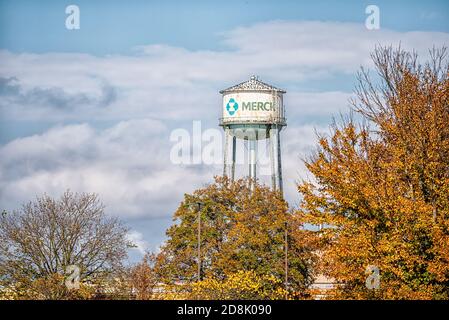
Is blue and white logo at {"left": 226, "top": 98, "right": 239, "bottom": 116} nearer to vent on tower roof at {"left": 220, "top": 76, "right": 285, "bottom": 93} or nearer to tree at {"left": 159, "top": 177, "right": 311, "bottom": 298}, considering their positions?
vent on tower roof at {"left": 220, "top": 76, "right": 285, "bottom": 93}

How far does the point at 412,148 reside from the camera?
138 feet

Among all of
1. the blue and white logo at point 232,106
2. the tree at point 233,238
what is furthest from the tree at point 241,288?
the blue and white logo at point 232,106

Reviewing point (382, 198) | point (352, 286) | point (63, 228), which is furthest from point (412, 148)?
point (63, 228)

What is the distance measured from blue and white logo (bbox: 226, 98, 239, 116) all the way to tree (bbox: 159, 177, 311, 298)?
10.5 m

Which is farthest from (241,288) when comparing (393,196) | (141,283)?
(393,196)

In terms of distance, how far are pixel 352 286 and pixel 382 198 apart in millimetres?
4695

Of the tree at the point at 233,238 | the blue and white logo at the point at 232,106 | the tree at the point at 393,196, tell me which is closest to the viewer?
the tree at the point at 393,196

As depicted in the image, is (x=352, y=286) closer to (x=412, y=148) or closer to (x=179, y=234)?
(x=412, y=148)

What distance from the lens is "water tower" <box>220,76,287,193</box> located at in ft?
274

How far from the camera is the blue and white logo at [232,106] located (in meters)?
84.1

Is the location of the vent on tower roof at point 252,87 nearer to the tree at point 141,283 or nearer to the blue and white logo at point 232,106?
the blue and white logo at point 232,106

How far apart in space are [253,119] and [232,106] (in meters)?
2.04

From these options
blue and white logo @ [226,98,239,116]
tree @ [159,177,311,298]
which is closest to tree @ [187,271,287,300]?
tree @ [159,177,311,298]
